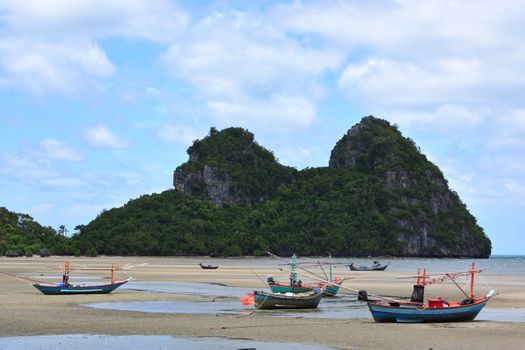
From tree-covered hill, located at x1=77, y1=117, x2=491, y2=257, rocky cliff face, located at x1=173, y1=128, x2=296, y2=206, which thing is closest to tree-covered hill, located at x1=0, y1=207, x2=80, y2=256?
tree-covered hill, located at x1=77, y1=117, x2=491, y2=257

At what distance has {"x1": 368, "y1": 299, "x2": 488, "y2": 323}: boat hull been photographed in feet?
78.6

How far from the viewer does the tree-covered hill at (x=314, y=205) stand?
147500mm

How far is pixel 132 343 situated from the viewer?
1925 centimetres

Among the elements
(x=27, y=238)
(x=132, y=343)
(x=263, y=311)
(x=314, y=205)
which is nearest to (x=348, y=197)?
(x=314, y=205)

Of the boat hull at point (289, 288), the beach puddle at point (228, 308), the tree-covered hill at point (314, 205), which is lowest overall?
the beach puddle at point (228, 308)

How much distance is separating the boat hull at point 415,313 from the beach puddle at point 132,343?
5.32 m

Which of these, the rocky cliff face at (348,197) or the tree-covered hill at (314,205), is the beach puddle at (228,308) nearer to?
the tree-covered hill at (314,205)

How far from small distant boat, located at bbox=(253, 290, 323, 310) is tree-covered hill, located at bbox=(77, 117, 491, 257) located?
111 metres

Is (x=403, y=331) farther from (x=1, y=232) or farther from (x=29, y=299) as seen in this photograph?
(x=1, y=232)

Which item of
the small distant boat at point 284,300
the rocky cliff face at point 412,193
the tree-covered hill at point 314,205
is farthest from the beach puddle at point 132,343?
the rocky cliff face at point 412,193

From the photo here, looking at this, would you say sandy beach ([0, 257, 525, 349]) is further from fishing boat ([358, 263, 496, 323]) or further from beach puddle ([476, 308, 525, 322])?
beach puddle ([476, 308, 525, 322])

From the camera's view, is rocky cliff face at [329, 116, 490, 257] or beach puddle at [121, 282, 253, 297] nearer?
beach puddle at [121, 282, 253, 297]

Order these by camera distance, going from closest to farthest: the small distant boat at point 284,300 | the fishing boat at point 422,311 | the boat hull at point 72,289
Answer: the fishing boat at point 422,311
the small distant boat at point 284,300
the boat hull at point 72,289

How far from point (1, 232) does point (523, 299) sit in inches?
3697
